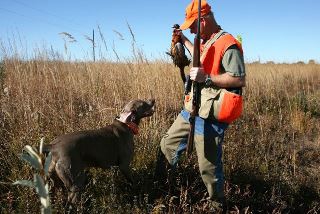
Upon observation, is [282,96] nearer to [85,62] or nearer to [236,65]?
[85,62]

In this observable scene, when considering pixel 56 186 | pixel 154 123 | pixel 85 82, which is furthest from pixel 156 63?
pixel 56 186

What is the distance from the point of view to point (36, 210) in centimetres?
374

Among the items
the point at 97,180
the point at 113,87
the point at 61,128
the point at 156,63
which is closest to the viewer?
the point at 97,180

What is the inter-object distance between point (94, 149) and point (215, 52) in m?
1.54

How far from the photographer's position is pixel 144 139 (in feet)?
18.0

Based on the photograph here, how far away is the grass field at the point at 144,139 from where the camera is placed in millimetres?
4426

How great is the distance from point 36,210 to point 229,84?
2122mm

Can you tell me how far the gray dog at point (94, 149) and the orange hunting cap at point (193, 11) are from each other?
1228mm

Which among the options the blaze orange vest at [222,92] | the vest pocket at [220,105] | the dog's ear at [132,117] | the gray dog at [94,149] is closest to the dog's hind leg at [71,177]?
the gray dog at [94,149]

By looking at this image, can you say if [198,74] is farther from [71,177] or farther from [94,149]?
[71,177]

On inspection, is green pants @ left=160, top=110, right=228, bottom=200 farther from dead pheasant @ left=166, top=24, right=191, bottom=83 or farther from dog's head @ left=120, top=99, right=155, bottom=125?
dog's head @ left=120, top=99, right=155, bottom=125

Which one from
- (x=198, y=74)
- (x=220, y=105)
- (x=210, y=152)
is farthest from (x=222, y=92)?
(x=210, y=152)

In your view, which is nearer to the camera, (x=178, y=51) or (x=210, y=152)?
(x=210, y=152)

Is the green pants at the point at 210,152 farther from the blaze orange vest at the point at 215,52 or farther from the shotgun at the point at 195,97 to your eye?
the blaze orange vest at the point at 215,52
